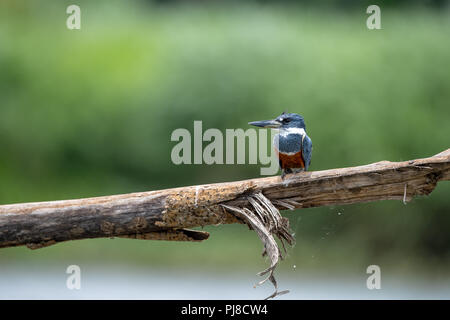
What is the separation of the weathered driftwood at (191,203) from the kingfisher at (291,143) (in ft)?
0.67

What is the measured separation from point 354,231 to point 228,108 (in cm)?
122

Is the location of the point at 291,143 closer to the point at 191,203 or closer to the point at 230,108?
the point at 191,203

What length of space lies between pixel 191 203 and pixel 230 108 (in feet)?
7.90

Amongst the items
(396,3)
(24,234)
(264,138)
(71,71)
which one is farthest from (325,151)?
(24,234)

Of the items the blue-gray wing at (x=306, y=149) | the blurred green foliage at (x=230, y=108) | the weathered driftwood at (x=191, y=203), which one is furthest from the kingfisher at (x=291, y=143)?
the blurred green foliage at (x=230, y=108)

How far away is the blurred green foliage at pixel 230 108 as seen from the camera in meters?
3.91

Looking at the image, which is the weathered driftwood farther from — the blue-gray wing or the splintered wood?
the blue-gray wing

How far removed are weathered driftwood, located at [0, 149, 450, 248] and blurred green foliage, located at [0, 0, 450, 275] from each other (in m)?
1.98

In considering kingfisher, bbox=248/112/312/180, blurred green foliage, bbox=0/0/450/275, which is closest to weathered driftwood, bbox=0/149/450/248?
kingfisher, bbox=248/112/312/180

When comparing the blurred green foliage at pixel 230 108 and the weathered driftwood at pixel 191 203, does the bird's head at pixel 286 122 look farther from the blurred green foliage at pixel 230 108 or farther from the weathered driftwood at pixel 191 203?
the blurred green foliage at pixel 230 108

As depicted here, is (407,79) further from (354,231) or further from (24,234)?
(24,234)

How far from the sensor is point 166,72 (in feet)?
14.6

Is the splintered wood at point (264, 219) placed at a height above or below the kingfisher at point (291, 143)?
below

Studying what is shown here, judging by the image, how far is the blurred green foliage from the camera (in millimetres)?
3906
